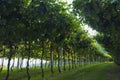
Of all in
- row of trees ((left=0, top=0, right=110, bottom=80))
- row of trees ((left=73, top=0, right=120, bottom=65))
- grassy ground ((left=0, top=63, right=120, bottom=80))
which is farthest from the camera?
grassy ground ((left=0, top=63, right=120, bottom=80))

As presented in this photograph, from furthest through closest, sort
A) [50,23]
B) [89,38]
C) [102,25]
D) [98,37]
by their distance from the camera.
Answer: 1. [89,38]
2. [98,37]
3. [50,23]
4. [102,25]

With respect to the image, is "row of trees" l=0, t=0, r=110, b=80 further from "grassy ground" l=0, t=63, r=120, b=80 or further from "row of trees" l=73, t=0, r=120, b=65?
"grassy ground" l=0, t=63, r=120, b=80

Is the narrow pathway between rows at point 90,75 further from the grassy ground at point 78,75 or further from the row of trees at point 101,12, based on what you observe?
the row of trees at point 101,12

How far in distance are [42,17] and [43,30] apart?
4.66 metres

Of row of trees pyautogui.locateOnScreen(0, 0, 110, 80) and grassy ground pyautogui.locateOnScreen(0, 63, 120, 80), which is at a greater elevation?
row of trees pyautogui.locateOnScreen(0, 0, 110, 80)

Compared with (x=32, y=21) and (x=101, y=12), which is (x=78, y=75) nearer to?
(x=32, y=21)

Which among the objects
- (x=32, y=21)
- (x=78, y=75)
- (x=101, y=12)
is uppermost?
(x=32, y=21)

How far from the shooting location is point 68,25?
4212 centimetres

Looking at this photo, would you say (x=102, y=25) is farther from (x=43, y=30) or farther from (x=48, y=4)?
(x=43, y=30)

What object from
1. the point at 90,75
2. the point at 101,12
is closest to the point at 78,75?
the point at 90,75

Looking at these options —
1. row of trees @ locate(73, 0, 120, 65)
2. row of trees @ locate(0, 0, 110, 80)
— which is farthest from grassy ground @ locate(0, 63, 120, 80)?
row of trees @ locate(73, 0, 120, 65)

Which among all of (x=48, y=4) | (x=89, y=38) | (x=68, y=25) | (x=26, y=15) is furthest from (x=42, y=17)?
(x=89, y=38)

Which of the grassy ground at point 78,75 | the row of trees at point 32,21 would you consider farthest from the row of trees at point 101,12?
the grassy ground at point 78,75

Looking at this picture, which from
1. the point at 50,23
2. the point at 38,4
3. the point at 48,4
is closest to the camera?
the point at 38,4
